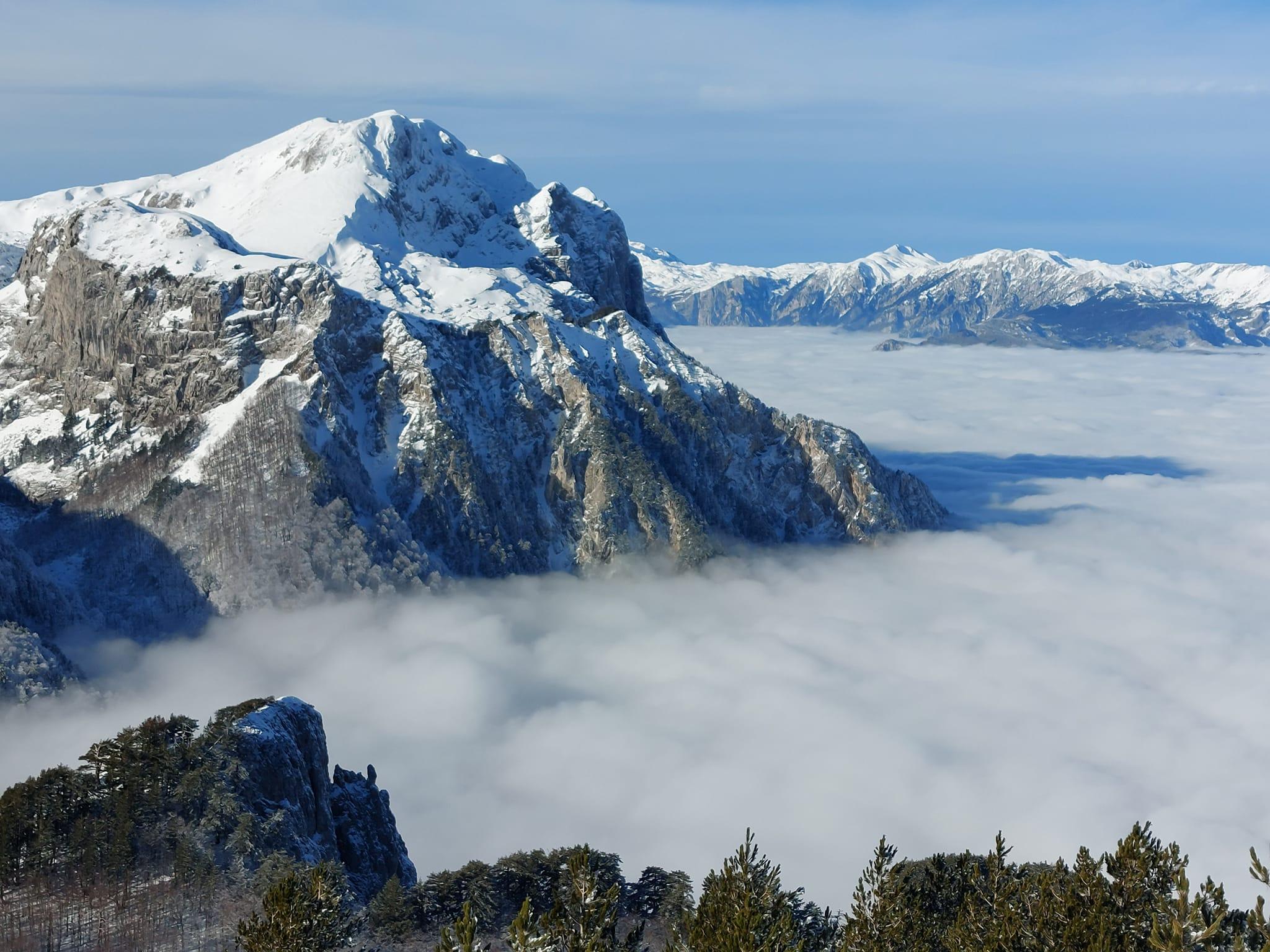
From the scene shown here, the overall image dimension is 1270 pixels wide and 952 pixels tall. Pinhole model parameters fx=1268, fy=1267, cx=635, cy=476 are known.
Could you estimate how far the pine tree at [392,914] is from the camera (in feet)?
372

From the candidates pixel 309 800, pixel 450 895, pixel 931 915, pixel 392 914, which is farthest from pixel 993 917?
pixel 309 800

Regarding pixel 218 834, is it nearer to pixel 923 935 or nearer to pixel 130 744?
pixel 130 744

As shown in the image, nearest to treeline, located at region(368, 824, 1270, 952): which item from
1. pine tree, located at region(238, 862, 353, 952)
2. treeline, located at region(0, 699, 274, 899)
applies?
pine tree, located at region(238, 862, 353, 952)

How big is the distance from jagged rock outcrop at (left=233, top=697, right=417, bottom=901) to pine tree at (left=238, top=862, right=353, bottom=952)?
3515cm

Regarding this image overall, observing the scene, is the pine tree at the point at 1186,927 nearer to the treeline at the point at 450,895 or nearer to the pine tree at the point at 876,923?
the treeline at the point at 450,895

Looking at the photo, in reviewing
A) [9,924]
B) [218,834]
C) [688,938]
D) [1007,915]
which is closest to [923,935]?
[1007,915]

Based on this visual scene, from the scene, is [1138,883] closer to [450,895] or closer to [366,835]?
[450,895]

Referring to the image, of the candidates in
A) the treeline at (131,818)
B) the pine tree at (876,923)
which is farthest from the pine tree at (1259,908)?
the treeline at (131,818)

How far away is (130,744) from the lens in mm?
128250

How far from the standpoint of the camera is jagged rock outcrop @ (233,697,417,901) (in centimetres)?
12794

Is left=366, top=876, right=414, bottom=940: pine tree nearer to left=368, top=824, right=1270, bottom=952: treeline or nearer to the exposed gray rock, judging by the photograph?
left=368, top=824, right=1270, bottom=952: treeline

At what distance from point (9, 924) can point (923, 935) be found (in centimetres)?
7633

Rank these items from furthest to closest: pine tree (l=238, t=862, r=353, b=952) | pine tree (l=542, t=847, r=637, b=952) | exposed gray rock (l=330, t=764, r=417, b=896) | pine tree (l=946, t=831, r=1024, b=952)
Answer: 1. exposed gray rock (l=330, t=764, r=417, b=896)
2. pine tree (l=946, t=831, r=1024, b=952)
3. pine tree (l=238, t=862, r=353, b=952)
4. pine tree (l=542, t=847, r=637, b=952)

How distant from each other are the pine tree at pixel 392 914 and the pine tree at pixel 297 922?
76.3 ft
